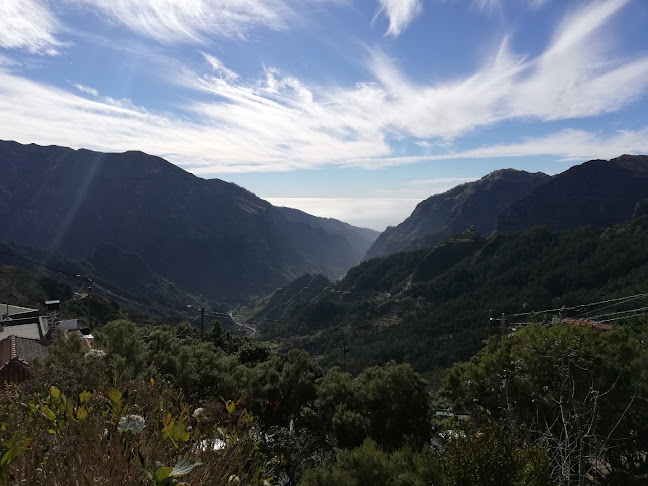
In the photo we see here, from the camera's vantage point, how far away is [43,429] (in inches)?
157

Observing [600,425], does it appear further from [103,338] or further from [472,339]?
[472,339]

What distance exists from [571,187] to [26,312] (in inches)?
8590

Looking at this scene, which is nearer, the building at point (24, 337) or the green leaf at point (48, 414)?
the green leaf at point (48, 414)

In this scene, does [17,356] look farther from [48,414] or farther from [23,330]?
[48,414]

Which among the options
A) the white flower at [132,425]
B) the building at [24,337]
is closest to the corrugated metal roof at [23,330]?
the building at [24,337]

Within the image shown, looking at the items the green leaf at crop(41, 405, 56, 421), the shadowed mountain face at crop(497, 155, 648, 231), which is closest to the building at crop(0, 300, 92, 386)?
the green leaf at crop(41, 405, 56, 421)

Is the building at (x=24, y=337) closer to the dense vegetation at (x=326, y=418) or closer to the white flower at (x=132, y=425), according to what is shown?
the dense vegetation at (x=326, y=418)

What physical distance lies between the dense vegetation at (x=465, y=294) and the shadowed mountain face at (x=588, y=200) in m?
57.5

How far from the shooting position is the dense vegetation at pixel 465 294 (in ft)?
276

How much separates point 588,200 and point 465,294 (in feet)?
380

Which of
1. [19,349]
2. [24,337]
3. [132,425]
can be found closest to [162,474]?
[132,425]

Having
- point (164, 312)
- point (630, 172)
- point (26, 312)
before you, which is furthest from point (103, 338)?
point (630, 172)

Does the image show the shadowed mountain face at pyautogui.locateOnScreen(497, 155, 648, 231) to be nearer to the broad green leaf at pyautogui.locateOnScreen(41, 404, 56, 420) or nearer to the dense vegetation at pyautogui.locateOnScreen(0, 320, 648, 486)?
the dense vegetation at pyautogui.locateOnScreen(0, 320, 648, 486)

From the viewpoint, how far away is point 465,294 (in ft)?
382
